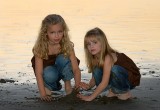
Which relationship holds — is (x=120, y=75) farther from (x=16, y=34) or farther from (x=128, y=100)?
(x=16, y=34)

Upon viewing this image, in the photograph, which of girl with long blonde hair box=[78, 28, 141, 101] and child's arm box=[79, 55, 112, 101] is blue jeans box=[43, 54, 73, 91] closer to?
girl with long blonde hair box=[78, 28, 141, 101]

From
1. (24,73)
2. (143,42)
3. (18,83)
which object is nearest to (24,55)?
(24,73)

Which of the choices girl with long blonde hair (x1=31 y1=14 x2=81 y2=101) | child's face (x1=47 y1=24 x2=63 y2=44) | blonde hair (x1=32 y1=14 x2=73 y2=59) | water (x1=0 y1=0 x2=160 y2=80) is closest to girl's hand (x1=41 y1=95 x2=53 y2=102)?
girl with long blonde hair (x1=31 y1=14 x2=81 y2=101)

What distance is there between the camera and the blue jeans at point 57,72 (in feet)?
19.4

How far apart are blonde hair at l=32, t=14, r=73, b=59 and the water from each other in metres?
Result: 1.95

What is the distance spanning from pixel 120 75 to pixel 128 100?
1.04 ft

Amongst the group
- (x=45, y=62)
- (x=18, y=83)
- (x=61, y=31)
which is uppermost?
(x=61, y=31)

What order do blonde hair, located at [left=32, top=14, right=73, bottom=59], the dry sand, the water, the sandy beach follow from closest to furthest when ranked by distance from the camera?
1. the dry sand
2. the sandy beach
3. blonde hair, located at [left=32, top=14, right=73, bottom=59]
4. the water

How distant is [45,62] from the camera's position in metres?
5.93

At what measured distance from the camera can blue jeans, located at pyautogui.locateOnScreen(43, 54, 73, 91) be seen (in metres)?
5.90

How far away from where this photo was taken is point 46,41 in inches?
228

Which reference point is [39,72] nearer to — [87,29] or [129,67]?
[129,67]

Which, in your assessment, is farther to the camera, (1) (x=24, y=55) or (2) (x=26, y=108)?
(1) (x=24, y=55)

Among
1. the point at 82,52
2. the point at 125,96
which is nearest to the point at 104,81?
the point at 125,96
